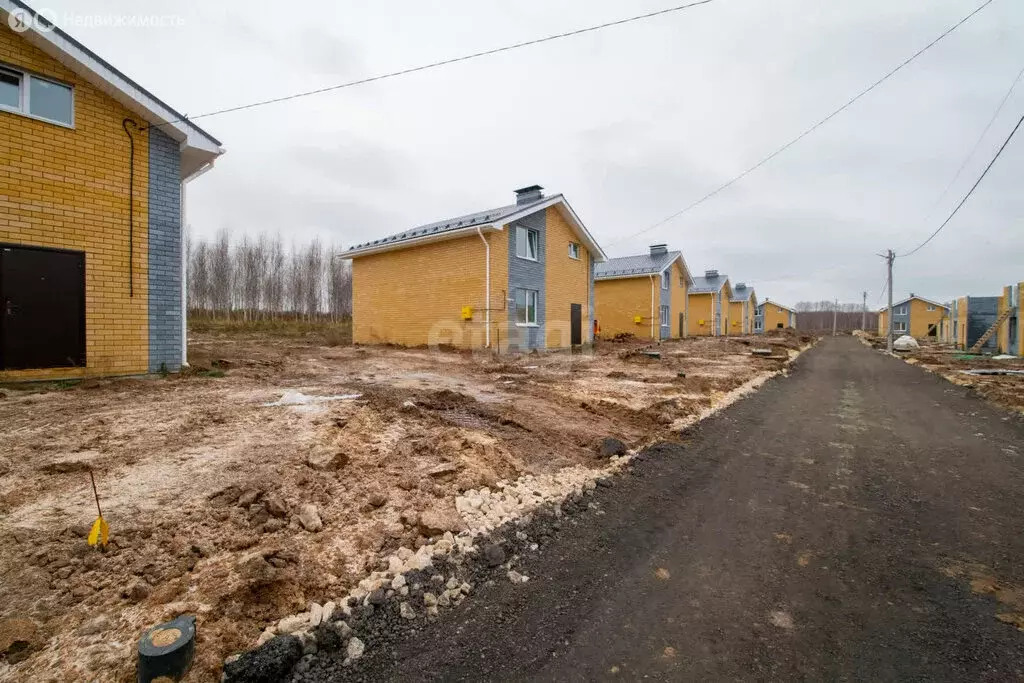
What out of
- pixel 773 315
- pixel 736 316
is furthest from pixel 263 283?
pixel 773 315

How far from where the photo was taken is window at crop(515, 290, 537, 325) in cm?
1688

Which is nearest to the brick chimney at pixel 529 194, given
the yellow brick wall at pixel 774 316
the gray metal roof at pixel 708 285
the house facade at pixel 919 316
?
the gray metal roof at pixel 708 285

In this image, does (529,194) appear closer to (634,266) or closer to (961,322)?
(634,266)

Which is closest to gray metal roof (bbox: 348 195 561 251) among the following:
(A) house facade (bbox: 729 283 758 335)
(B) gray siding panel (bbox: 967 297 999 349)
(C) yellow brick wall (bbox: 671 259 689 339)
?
(C) yellow brick wall (bbox: 671 259 689 339)

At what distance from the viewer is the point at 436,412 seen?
614cm

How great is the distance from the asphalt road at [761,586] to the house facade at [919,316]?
214 ft

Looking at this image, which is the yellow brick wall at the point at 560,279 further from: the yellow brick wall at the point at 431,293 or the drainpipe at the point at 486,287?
the drainpipe at the point at 486,287

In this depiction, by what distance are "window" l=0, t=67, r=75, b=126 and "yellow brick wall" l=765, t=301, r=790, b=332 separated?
83522mm

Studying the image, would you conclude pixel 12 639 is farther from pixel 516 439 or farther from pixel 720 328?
pixel 720 328

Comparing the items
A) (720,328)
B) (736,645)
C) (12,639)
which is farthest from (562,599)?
(720,328)

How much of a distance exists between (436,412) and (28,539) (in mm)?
3921

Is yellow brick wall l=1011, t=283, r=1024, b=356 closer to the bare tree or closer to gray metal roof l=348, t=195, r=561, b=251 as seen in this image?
gray metal roof l=348, t=195, r=561, b=251

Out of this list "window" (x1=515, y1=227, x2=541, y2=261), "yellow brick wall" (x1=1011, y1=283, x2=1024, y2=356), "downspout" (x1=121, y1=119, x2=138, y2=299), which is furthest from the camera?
"yellow brick wall" (x1=1011, y1=283, x2=1024, y2=356)

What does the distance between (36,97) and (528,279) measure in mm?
13198
